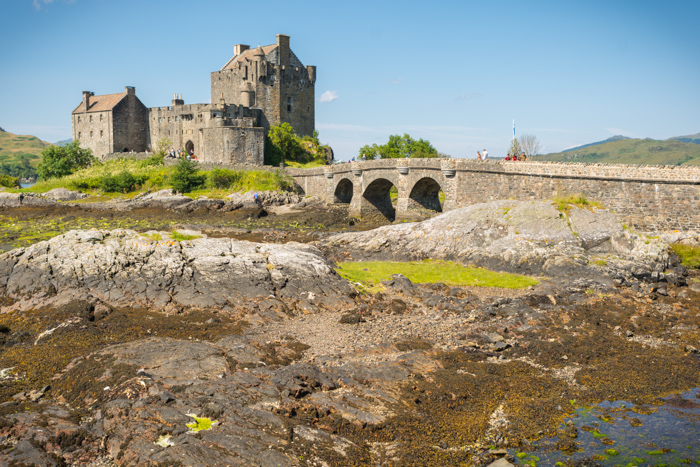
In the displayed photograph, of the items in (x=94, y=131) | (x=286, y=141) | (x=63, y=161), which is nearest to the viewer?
(x=286, y=141)

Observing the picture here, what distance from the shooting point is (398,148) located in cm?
6638

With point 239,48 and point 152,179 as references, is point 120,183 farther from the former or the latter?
point 239,48

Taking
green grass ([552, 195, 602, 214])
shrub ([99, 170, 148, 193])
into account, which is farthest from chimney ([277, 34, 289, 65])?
green grass ([552, 195, 602, 214])

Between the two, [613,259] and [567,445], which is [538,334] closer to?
[567,445]

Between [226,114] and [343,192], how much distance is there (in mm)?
20691

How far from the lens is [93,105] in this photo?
79.2 metres

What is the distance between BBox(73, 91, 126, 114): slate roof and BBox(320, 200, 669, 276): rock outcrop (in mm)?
57574

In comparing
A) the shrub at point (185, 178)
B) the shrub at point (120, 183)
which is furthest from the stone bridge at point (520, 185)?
the shrub at point (120, 183)

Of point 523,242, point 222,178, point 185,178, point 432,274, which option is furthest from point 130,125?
point 523,242

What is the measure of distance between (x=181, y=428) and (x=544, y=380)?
8760mm

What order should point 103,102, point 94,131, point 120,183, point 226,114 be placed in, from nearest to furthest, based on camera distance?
point 120,183, point 226,114, point 94,131, point 103,102

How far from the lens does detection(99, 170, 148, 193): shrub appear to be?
61.2 m

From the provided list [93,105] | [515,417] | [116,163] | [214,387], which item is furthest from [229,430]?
[93,105]

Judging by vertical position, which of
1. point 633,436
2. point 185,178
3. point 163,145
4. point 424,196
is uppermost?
point 163,145
